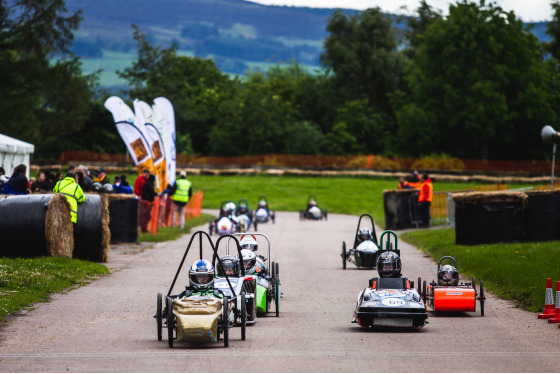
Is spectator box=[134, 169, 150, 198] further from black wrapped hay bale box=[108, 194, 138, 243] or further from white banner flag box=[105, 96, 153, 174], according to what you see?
black wrapped hay bale box=[108, 194, 138, 243]

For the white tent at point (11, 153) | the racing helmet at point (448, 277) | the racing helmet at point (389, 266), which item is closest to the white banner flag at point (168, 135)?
the white tent at point (11, 153)

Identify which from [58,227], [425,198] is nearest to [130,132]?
[425,198]

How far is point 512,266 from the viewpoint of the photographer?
17.8 m

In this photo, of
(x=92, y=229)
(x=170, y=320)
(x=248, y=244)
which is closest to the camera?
(x=170, y=320)

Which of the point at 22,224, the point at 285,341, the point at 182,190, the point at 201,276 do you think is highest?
the point at 182,190

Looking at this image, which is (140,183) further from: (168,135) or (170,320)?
(170,320)

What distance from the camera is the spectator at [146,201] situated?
96.3 ft

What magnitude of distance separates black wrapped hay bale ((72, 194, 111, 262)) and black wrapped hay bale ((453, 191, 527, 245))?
29.4ft

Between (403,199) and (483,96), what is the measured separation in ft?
145

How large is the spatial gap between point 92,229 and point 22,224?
1.97 meters

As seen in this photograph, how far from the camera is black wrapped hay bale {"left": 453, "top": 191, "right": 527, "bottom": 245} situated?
907 inches

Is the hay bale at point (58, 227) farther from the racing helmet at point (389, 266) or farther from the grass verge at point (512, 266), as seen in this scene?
the grass verge at point (512, 266)

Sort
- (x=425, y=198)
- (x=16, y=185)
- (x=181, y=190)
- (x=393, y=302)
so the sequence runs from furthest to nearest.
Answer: (x=425, y=198)
(x=181, y=190)
(x=16, y=185)
(x=393, y=302)

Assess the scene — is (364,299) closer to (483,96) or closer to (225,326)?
(225,326)
